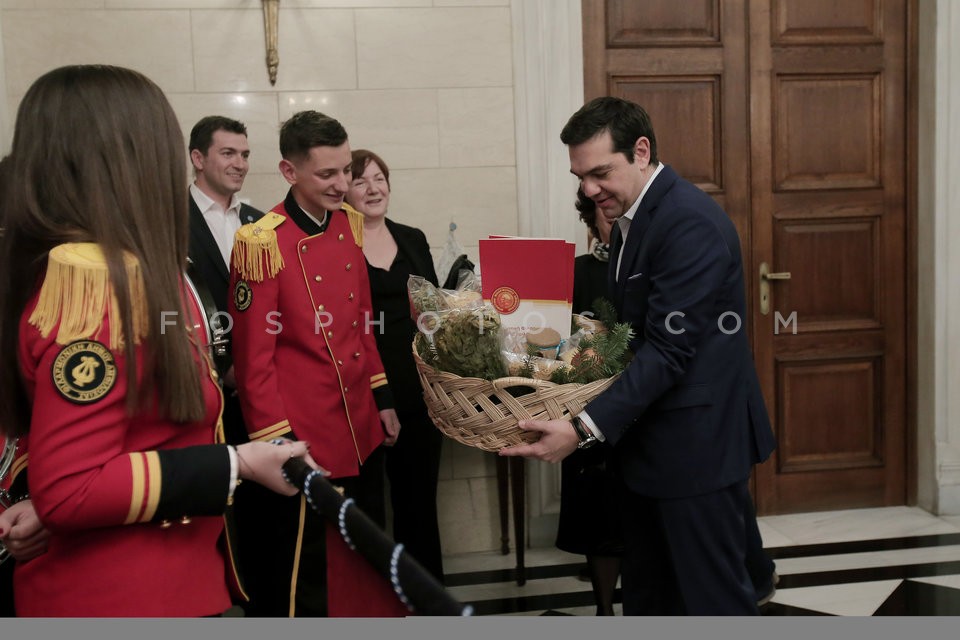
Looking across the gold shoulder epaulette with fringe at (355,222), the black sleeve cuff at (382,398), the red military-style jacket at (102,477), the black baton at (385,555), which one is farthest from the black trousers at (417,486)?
the black baton at (385,555)

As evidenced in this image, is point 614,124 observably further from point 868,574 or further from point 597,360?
point 868,574

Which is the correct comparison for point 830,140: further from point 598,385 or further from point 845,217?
point 598,385

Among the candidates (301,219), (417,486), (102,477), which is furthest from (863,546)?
(102,477)

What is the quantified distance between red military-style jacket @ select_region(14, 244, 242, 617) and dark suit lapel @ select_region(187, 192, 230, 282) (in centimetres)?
182

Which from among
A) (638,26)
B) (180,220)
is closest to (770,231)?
(638,26)

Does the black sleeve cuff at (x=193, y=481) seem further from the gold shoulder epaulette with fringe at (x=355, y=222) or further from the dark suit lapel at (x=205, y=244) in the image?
the dark suit lapel at (x=205, y=244)

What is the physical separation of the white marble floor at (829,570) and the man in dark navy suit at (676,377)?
1.22 m

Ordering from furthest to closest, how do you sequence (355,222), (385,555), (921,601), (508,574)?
(508,574), (921,601), (355,222), (385,555)

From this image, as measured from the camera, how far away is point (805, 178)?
4176 millimetres

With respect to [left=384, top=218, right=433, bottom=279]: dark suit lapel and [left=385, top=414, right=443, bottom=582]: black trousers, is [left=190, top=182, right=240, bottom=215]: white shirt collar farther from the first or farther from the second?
[left=385, top=414, right=443, bottom=582]: black trousers

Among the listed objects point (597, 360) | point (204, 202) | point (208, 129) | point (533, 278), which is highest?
point (208, 129)

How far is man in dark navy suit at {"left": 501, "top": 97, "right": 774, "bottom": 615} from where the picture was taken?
1.96 m

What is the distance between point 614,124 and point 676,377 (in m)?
0.62

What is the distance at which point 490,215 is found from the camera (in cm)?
383
